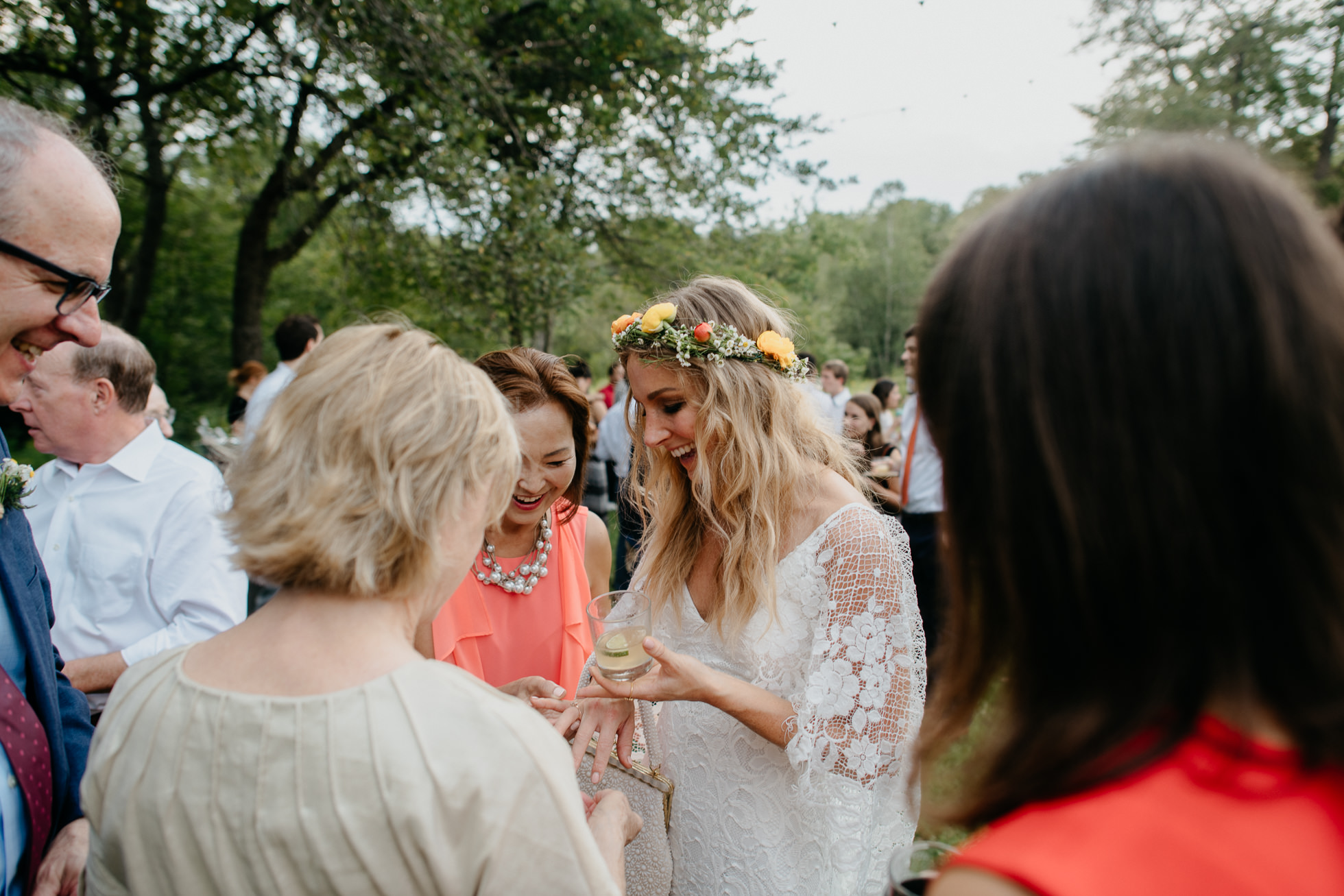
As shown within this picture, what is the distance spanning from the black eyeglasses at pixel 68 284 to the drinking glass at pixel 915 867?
1.96 m

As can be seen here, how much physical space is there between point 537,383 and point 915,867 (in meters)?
1.95

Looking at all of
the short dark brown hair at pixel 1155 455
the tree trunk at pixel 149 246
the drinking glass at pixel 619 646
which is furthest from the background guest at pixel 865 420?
the tree trunk at pixel 149 246

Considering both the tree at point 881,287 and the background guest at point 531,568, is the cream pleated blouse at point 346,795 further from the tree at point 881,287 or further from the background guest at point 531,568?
the tree at point 881,287

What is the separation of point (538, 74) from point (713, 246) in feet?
11.7

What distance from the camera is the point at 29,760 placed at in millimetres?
1764

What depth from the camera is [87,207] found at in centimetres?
171

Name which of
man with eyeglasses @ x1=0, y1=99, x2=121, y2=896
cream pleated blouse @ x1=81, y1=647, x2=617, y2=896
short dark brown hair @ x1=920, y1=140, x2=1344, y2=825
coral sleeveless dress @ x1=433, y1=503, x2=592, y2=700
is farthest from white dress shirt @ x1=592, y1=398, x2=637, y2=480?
short dark brown hair @ x1=920, y1=140, x2=1344, y2=825

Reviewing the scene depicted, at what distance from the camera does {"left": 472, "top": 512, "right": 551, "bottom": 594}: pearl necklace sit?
8.75 feet

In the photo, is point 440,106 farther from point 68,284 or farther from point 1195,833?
point 1195,833

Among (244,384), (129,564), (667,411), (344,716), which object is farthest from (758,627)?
(244,384)

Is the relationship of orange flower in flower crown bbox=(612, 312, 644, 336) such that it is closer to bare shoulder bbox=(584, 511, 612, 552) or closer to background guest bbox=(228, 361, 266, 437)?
bare shoulder bbox=(584, 511, 612, 552)

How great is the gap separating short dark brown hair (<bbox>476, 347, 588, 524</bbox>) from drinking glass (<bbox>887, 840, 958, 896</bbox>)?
1.85 metres

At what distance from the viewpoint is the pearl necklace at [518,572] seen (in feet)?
8.75

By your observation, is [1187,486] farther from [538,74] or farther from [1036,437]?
[538,74]
